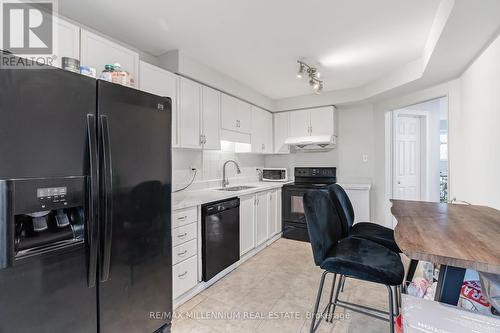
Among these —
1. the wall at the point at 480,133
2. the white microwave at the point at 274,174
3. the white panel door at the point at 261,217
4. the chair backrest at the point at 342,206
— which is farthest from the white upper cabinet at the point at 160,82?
the wall at the point at 480,133

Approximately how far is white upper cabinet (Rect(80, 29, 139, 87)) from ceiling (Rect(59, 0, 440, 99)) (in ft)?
0.99

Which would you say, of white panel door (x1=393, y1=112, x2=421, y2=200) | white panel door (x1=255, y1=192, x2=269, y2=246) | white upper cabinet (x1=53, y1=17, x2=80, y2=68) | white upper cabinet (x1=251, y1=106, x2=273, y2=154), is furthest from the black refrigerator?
white panel door (x1=393, y1=112, x2=421, y2=200)

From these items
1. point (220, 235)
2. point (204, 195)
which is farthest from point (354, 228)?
point (204, 195)

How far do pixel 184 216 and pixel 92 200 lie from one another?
94 centimetres

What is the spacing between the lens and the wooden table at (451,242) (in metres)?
0.87

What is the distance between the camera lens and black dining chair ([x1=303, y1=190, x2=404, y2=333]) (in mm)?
1324

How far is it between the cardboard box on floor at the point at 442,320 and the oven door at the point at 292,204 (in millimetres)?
2770

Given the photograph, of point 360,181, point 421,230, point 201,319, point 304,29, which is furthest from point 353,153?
point 201,319

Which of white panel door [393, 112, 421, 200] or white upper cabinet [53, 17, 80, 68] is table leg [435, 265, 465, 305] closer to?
white upper cabinet [53, 17, 80, 68]

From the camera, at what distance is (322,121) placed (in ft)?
13.0

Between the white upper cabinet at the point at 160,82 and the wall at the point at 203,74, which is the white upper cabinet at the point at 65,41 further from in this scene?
the wall at the point at 203,74

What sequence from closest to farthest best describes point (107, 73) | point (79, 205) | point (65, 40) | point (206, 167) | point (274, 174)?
point (79, 205)
point (65, 40)
point (107, 73)
point (206, 167)
point (274, 174)

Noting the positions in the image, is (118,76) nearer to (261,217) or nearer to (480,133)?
(261,217)

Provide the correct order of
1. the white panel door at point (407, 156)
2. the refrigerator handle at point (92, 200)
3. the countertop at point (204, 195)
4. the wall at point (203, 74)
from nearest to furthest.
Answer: the refrigerator handle at point (92, 200) → the countertop at point (204, 195) → the wall at point (203, 74) → the white panel door at point (407, 156)
